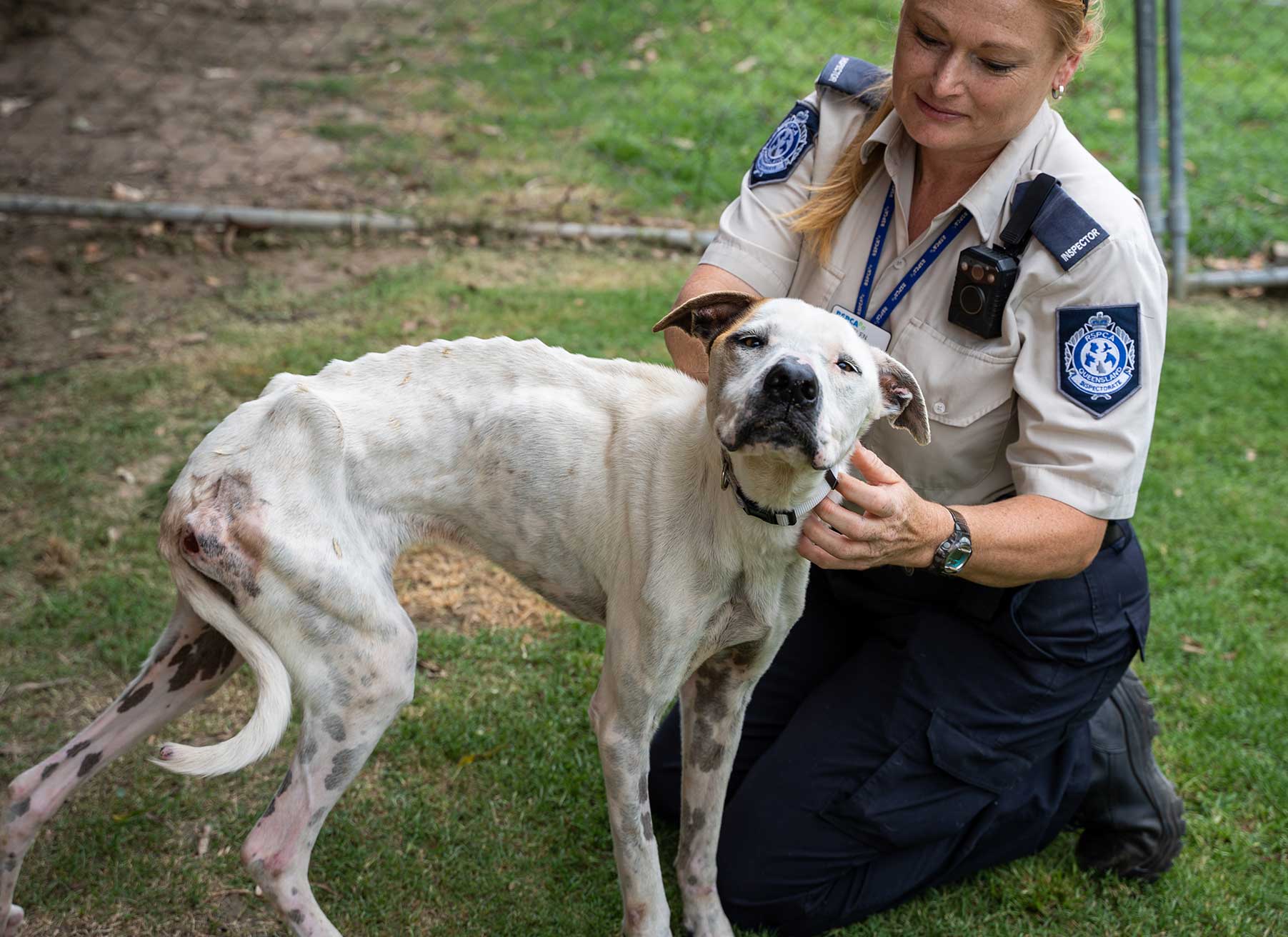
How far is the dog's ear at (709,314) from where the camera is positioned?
7.77ft

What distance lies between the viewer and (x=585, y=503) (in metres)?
2.50

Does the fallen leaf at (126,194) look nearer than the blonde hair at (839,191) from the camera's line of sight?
No

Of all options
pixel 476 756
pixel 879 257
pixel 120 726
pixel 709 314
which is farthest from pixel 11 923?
pixel 879 257

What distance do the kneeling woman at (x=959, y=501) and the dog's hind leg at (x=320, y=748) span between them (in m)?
0.92

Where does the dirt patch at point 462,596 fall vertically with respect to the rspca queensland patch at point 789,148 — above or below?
below

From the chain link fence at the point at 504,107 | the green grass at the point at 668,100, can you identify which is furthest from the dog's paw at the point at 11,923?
the green grass at the point at 668,100

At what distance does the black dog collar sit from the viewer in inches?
90.8

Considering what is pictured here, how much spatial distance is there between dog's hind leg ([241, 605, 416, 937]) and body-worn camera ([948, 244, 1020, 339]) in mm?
1408

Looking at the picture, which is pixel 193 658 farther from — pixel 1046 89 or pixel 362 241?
pixel 362 241

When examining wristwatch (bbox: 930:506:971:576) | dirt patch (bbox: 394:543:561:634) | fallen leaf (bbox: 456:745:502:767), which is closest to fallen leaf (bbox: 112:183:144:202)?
dirt patch (bbox: 394:543:561:634)

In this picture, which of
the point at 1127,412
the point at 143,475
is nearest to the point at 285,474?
the point at 1127,412

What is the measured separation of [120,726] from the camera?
103 inches

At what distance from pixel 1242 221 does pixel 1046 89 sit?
4553mm

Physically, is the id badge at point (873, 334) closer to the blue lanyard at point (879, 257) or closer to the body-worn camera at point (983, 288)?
the blue lanyard at point (879, 257)
